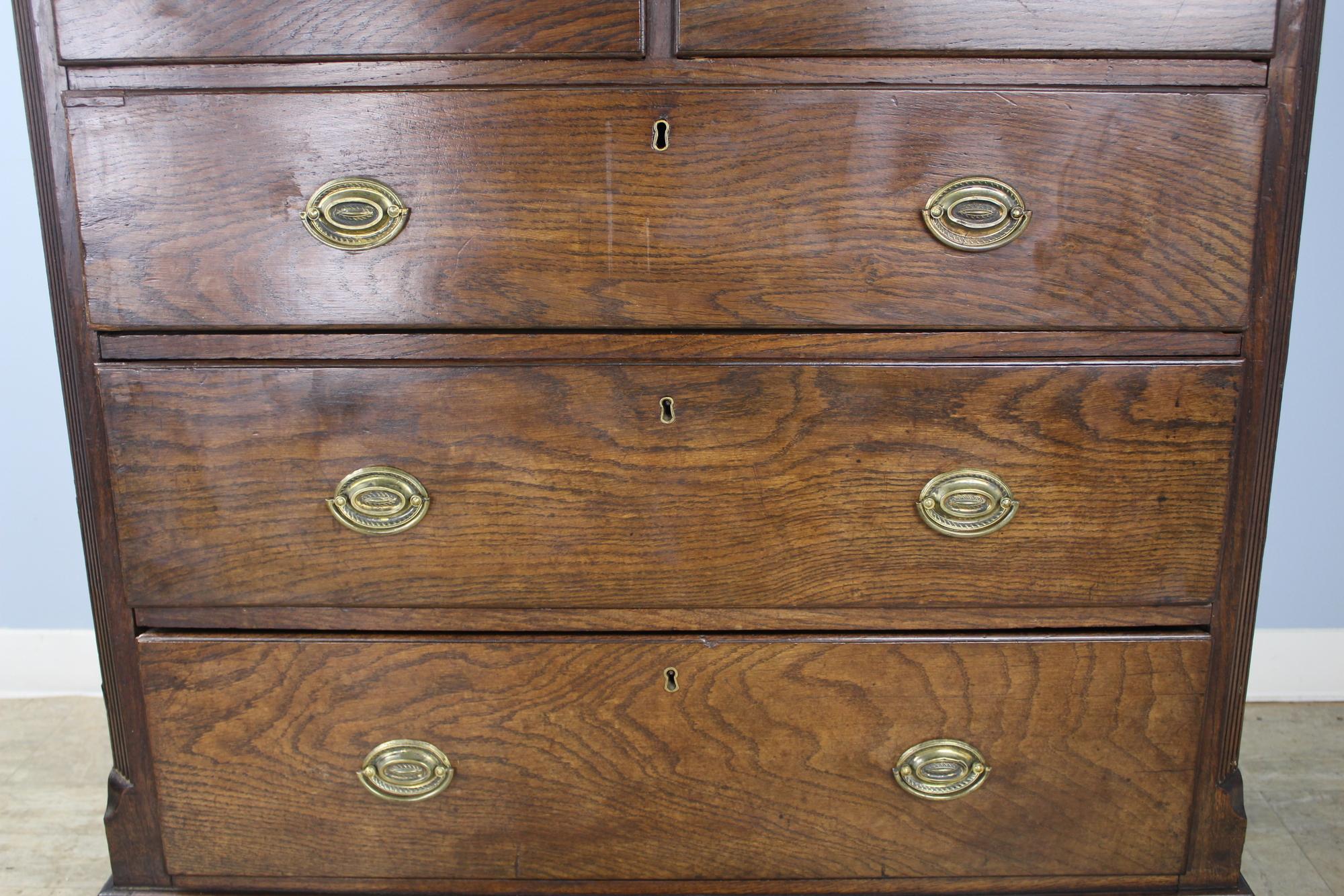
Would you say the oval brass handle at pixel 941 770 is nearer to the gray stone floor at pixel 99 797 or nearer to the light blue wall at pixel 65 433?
the gray stone floor at pixel 99 797

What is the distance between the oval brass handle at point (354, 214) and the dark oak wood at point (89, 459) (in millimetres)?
229

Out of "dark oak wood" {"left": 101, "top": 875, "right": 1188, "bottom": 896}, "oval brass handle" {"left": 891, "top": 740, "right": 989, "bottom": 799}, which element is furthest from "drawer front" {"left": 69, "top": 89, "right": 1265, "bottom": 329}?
"dark oak wood" {"left": 101, "top": 875, "right": 1188, "bottom": 896}

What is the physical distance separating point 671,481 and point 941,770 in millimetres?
421

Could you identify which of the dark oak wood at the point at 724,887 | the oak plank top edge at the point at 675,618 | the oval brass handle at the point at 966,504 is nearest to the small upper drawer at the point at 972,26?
the oval brass handle at the point at 966,504

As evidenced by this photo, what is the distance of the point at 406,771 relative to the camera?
40.6 inches

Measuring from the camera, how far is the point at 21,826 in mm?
1290

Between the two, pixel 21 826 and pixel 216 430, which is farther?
pixel 21 826

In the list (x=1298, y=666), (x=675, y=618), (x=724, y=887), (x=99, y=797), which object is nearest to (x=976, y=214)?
(x=675, y=618)

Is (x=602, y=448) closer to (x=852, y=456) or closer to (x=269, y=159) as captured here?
(x=852, y=456)

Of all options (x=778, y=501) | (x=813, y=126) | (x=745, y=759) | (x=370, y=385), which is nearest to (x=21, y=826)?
(x=370, y=385)

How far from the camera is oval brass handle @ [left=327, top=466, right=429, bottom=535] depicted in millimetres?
961

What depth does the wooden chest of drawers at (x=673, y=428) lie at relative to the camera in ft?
2.92

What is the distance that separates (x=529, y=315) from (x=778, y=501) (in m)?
0.30

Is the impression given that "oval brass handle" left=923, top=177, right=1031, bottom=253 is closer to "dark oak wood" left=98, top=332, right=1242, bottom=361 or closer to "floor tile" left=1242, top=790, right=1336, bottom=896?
"dark oak wood" left=98, top=332, right=1242, bottom=361
